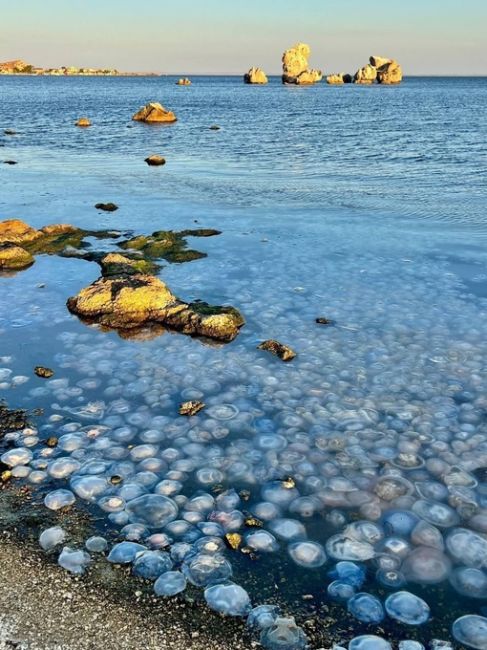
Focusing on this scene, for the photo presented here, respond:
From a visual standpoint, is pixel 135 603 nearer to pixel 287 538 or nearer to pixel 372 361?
pixel 287 538

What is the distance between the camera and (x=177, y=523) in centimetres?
493

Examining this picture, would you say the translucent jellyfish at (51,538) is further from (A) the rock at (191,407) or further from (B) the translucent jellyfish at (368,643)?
(B) the translucent jellyfish at (368,643)

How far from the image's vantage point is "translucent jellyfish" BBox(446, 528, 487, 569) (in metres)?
4.61

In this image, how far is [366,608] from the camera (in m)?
4.12

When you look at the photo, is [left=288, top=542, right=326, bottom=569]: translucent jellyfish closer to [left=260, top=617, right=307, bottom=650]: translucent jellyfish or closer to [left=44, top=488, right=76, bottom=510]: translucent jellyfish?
[left=260, top=617, right=307, bottom=650]: translucent jellyfish

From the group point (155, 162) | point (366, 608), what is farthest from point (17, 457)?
point (155, 162)

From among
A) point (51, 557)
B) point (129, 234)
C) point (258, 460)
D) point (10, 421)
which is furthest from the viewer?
point (129, 234)

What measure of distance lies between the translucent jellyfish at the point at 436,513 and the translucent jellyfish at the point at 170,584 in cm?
215

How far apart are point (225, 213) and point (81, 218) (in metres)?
4.03

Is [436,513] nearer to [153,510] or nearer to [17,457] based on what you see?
[153,510]

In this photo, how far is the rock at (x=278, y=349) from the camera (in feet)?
26.1

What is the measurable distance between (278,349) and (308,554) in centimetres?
375

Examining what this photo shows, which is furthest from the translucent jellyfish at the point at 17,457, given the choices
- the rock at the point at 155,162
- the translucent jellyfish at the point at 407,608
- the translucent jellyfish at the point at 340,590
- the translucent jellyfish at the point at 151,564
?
the rock at the point at 155,162

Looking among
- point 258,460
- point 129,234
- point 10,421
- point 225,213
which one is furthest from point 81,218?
point 258,460
